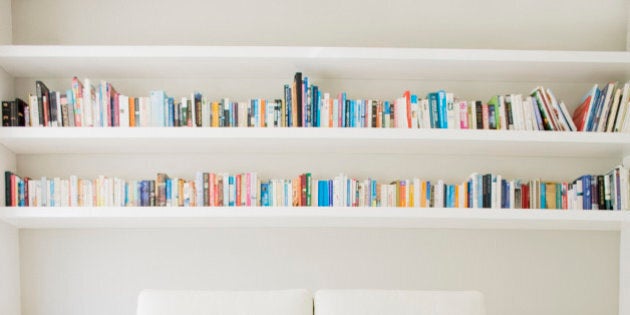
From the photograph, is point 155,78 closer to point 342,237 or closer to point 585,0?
point 342,237

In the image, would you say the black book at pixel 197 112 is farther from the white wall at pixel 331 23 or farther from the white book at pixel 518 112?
the white book at pixel 518 112

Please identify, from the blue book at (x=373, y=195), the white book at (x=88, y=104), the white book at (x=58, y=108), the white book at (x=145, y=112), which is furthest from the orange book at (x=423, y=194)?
the white book at (x=58, y=108)

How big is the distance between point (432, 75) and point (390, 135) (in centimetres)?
44

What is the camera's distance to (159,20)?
2.85m

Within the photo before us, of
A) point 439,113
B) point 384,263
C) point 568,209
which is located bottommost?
point 384,263

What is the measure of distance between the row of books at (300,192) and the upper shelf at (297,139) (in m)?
0.14

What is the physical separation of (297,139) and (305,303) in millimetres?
677

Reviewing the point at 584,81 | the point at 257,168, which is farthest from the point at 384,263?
the point at 584,81

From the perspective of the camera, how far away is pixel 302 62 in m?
2.63

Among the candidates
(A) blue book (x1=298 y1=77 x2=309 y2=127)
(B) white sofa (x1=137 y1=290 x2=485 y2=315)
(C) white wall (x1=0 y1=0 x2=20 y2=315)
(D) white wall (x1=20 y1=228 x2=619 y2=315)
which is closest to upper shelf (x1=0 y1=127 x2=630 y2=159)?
(A) blue book (x1=298 y1=77 x2=309 y2=127)

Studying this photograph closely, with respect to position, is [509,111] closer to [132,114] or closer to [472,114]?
[472,114]

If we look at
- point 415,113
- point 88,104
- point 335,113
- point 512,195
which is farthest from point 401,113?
point 88,104

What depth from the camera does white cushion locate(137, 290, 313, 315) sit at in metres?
2.30

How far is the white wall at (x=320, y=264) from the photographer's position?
2799 mm
